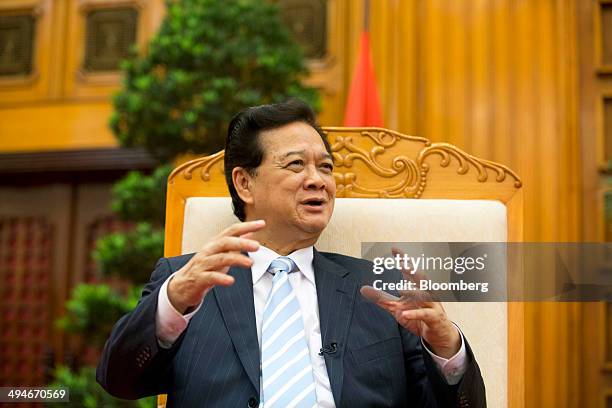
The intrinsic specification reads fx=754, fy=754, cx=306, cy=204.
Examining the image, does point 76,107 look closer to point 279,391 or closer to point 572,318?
point 572,318

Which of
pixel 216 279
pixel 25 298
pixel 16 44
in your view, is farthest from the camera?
pixel 25 298

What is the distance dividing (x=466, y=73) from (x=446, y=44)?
17 centimetres

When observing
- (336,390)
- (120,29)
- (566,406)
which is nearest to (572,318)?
(566,406)

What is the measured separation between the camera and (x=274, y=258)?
156cm

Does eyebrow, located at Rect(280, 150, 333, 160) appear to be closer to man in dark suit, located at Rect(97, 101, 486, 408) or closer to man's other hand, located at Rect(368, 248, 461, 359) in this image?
man in dark suit, located at Rect(97, 101, 486, 408)

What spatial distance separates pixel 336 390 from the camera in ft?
4.46

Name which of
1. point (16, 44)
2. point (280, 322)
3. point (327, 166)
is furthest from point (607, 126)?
point (16, 44)

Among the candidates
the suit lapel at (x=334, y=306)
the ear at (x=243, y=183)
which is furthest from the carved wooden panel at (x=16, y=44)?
the suit lapel at (x=334, y=306)

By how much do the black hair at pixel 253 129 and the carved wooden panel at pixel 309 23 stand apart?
234 cm

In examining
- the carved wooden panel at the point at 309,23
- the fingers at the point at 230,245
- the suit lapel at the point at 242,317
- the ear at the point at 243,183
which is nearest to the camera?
the fingers at the point at 230,245

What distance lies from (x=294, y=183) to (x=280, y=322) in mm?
292

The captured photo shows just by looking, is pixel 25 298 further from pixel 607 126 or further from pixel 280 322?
pixel 280 322

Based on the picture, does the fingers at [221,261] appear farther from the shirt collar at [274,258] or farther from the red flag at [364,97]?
the red flag at [364,97]

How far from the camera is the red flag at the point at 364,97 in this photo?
320cm
